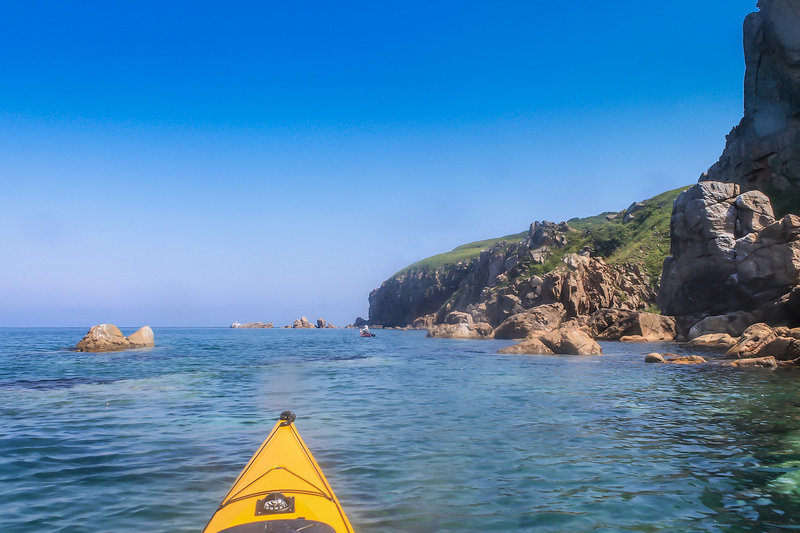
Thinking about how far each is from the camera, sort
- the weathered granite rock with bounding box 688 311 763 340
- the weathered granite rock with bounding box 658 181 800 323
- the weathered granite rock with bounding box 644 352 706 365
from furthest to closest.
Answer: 1. the weathered granite rock with bounding box 688 311 763 340
2. the weathered granite rock with bounding box 658 181 800 323
3. the weathered granite rock with bounding box 644 352 706 365

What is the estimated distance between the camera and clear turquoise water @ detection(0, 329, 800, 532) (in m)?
8.02

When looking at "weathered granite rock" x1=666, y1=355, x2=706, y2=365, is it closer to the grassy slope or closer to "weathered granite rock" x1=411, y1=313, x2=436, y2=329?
the grassy slope

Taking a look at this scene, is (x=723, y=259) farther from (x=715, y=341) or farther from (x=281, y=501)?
(x=281, y=501)

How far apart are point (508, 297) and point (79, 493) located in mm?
83385

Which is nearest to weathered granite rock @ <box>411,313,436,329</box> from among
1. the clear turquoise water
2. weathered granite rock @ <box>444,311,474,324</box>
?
weathered granite rock @ <box>444,311,474,324</box>

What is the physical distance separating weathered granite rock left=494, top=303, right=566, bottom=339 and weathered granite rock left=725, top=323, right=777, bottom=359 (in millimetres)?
36407

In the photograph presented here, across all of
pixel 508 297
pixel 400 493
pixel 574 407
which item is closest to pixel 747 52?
pixel 508 297

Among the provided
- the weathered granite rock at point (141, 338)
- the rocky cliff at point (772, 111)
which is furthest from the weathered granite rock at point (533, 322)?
the weathered granite rock at point (141, 338)

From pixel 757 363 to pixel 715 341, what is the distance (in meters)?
18.0

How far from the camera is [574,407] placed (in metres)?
17.6

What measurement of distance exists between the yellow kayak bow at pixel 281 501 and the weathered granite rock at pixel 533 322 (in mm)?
Result: 66414

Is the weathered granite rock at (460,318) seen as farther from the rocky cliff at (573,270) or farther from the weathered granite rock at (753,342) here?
the weathered granite rock at (753,342)

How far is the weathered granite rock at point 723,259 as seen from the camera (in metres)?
44.1

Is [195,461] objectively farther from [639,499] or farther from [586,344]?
[586,344]
